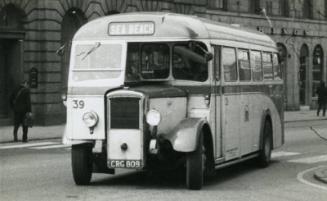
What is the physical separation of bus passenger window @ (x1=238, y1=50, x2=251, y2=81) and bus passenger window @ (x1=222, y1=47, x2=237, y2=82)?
1.21ft

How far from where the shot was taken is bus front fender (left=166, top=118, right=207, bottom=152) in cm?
1173

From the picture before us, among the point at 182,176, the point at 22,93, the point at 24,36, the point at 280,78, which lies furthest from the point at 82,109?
the point at 24,36

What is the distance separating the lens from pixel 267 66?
16.8 metres

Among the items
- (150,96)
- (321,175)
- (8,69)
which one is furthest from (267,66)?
(8,69)

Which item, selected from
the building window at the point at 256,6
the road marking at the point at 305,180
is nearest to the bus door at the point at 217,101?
the road marking at the point at 305,180

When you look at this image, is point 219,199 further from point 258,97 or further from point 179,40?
point 258,97

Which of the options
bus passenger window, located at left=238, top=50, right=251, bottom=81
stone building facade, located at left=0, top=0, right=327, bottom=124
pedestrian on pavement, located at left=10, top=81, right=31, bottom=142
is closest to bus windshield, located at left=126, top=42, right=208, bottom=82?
bus passenger window, located at left=238, top=50, right=251, bottom=81

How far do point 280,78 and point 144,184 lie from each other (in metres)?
6.52

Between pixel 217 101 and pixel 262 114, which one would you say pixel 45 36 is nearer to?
pixel 262 114

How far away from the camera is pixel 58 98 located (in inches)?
1267

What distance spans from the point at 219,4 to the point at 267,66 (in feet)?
90.3

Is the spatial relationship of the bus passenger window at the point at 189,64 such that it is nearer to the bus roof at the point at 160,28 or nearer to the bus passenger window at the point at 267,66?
the bus roof at the point at 160,28

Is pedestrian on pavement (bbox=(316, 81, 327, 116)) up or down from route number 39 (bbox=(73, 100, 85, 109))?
down

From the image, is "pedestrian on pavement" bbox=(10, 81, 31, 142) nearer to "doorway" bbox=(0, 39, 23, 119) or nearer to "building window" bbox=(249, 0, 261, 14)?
"doorway" bbox=(0, 39, 23, 119)
